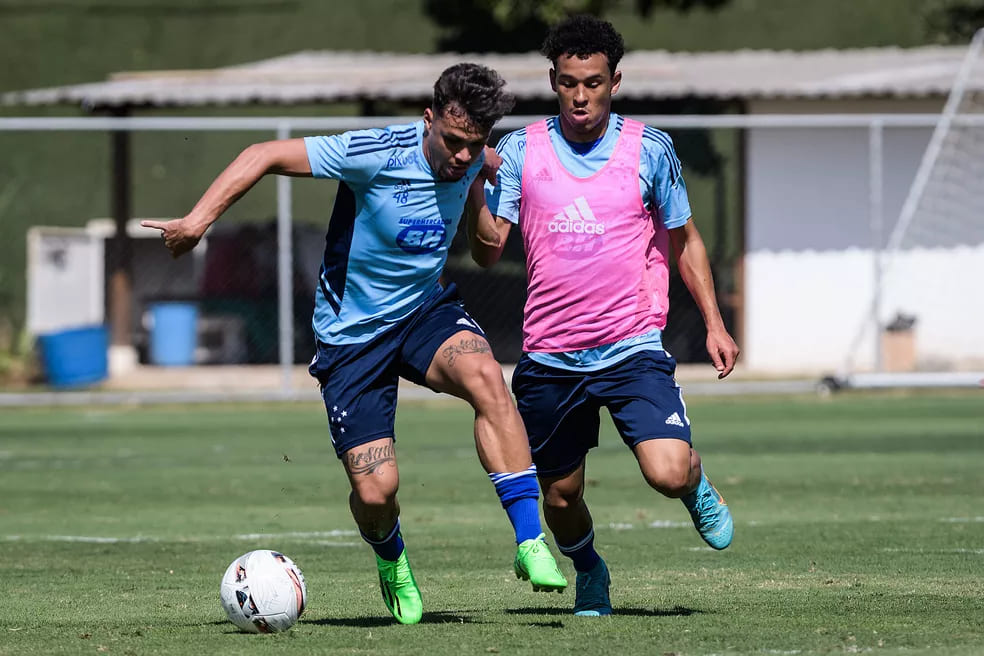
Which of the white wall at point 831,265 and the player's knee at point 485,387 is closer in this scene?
the player's knee at point 485,387

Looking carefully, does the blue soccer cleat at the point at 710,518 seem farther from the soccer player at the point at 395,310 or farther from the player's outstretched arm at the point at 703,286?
the soccer player at the point at 395,310

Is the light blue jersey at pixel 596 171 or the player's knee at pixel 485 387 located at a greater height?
the light blue jersey at pixel 596 171

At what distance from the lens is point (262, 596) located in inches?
242

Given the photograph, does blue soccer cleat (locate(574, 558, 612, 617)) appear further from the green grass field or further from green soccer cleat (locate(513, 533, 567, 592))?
green soccer cleat (locate(513, 533, 567, 592))

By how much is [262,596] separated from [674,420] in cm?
166

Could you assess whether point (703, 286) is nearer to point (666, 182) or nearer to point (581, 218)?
point (666, 182)

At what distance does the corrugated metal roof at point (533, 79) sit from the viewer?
2131 centimetres

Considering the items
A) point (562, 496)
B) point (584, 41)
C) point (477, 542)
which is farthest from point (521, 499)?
point (477, 542)

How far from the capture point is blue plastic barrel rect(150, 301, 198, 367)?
20.8m

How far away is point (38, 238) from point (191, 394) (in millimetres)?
5145

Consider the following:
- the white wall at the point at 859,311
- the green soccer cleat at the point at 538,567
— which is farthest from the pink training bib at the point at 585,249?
the white wall at the point at 859,311

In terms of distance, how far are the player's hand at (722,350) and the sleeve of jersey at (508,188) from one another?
89 centimetres

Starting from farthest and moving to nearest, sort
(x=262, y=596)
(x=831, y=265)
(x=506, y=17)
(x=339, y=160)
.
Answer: (x=506, y=17) < (x=831, y=265) < (x=339, y=160) < (x=262, y=596)

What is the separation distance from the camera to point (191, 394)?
18.1 meters
